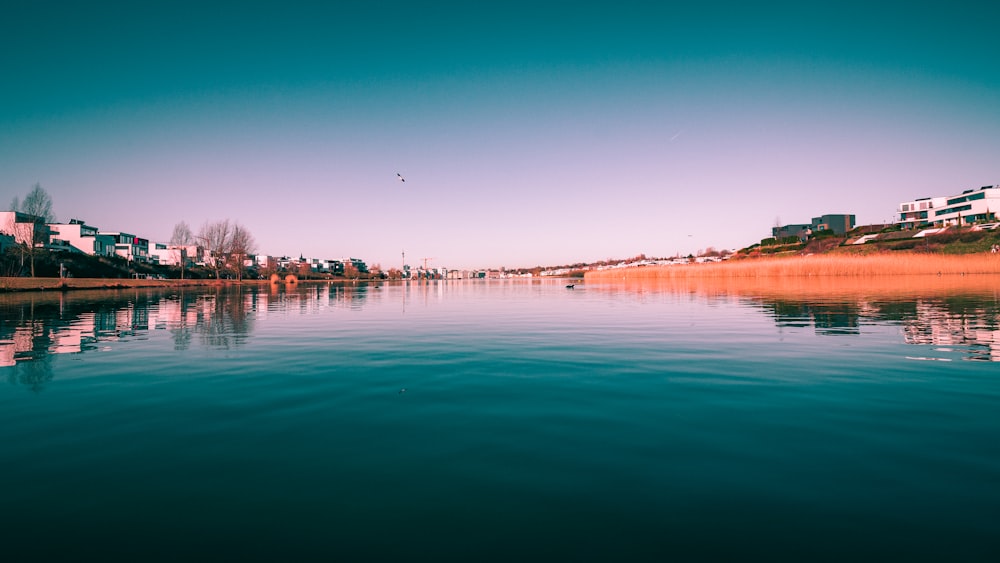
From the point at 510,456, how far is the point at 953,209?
186224 millimetres

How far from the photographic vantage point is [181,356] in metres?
12.9

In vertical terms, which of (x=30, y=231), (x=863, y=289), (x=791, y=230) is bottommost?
(x=863, y=289)

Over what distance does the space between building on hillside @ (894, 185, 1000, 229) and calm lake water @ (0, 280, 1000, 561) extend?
14533cm

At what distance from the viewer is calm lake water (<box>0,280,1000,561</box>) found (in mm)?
3760

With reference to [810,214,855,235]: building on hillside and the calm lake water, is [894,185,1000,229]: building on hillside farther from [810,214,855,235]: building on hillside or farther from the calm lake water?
the calm lake water

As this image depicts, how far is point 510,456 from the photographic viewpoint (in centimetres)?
550

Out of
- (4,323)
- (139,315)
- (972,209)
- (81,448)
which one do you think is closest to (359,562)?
(81,448)

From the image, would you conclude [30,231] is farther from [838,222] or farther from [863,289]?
[838,222]

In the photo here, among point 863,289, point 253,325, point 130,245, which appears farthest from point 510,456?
point 130,245

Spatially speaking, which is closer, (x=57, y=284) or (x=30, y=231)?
→ (x=57, y=284)

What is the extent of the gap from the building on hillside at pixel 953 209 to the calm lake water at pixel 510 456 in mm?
145330

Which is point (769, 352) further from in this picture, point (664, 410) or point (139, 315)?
point (139, 315)

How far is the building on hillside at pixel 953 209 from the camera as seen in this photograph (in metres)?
123

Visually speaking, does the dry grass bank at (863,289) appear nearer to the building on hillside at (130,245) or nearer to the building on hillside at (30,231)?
the building on hillside at (30,231)
